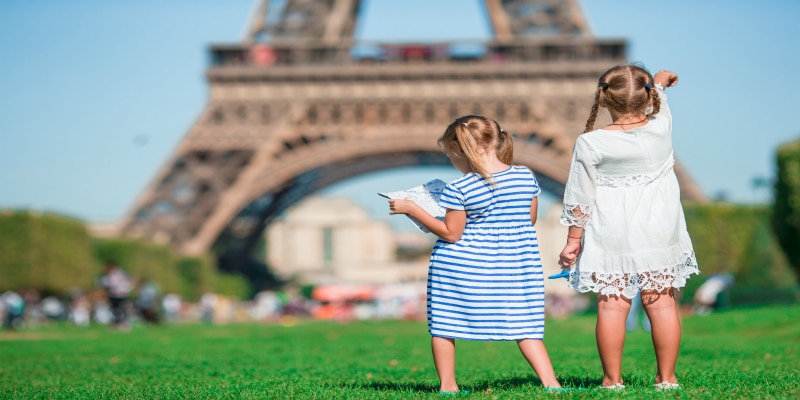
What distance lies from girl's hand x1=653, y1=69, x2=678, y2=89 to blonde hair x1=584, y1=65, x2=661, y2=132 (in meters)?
0.13

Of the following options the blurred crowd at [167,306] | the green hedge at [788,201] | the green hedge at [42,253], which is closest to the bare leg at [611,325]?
the blurred crowd at [167,306]

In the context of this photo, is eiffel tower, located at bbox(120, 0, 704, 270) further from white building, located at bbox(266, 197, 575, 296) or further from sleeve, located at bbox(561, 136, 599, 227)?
white building, located at bbox(266, 197, 575, 296)

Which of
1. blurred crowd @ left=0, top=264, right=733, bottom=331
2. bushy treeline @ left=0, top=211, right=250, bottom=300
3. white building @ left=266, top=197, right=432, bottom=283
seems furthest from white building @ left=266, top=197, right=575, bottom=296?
bushy treeline @ left=0, top=211, right=250, bottom=300

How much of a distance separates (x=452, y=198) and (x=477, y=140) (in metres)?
0.30

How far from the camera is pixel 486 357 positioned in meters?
9.08

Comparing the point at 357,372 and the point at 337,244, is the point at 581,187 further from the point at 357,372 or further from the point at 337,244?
the point at 337,244

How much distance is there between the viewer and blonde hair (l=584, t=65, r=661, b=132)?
514 cm

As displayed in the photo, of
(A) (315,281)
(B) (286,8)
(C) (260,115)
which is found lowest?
(A) (315,281)

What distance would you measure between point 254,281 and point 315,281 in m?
34.6

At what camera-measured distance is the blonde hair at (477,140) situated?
17.0ft

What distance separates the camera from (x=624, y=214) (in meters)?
5.08

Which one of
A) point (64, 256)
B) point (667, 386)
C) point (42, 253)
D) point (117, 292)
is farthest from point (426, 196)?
point (64, 256)

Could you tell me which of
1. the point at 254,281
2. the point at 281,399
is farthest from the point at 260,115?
the point at 281,399

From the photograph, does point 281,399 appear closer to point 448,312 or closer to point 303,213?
point 448,312
